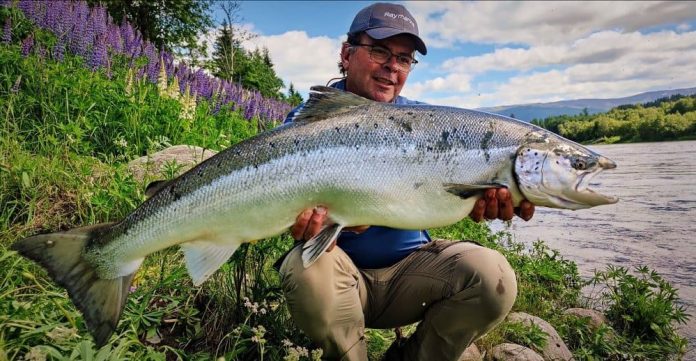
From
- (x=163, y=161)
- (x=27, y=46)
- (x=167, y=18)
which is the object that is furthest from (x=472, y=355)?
(x=167, y=18)

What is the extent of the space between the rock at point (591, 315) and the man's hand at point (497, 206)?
101 inches

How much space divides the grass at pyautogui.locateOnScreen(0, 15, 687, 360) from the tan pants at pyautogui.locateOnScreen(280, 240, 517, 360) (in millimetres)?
268

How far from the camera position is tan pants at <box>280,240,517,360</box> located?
2.72 metres

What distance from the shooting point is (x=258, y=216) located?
2.38 metres

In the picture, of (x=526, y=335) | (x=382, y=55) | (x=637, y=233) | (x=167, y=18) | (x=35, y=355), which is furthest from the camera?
(x=167, y=18)

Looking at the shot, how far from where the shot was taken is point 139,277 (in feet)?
10.5

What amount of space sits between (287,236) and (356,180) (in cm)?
156

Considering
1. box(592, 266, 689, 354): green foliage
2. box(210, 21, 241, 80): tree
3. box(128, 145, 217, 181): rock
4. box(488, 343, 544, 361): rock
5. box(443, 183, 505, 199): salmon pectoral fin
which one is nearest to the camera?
box(443, 183, 505, 199): salmon pectoral fin

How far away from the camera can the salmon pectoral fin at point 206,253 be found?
239 cm

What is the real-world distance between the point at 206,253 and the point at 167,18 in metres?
28.2

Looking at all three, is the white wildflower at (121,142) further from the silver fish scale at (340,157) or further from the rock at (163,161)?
the silver fish scale at (340,157)

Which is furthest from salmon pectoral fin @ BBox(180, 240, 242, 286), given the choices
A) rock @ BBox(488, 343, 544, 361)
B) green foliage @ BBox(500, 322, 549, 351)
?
green foliage @ BBox(500, 322, 549, 351)

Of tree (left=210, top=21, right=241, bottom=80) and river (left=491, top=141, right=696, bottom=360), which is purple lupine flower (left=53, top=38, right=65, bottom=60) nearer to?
river (left=491, top=141, right=696, bottom=360)

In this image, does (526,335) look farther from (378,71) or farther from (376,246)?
(378,71)
